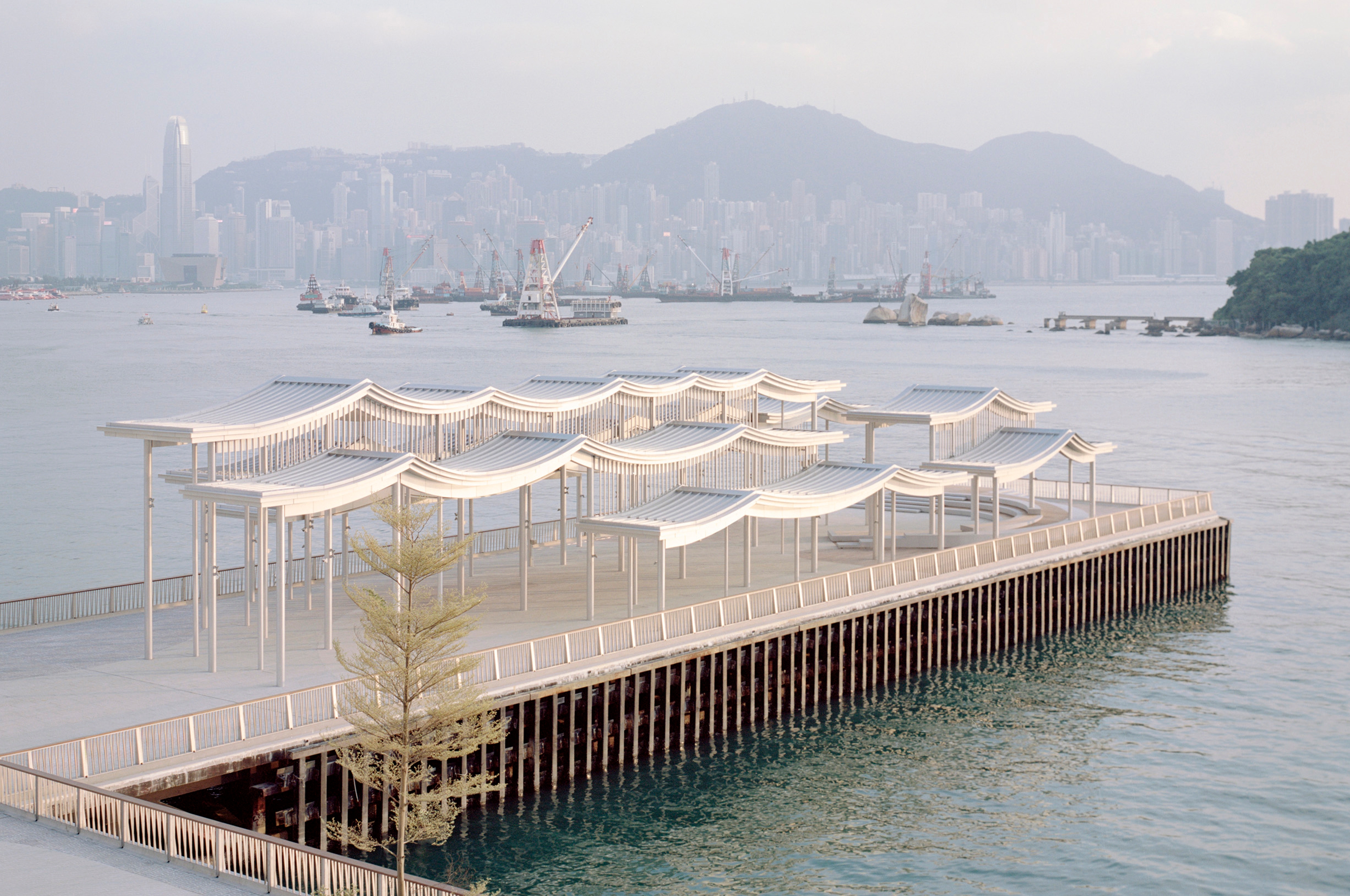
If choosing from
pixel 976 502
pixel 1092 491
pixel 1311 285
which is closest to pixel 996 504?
pixel 976 502

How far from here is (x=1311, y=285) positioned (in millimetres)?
190750

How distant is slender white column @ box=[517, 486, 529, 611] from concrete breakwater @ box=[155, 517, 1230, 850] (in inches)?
191

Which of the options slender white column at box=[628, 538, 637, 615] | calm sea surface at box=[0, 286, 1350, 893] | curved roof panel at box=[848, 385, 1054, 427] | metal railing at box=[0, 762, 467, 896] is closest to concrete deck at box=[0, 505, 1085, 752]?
slender white column at box=[628, 538, 637, 615]

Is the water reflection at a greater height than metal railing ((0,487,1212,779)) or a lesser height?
lesser

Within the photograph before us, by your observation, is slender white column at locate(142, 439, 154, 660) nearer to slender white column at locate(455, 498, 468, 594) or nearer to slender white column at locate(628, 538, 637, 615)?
slender white column at locate(455, 498, 468, 594)

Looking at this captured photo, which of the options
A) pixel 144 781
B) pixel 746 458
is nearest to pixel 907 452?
pixel 746 458

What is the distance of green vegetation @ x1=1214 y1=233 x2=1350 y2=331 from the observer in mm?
184500

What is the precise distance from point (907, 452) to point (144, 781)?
71.1m

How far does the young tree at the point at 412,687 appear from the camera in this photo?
21344 mm

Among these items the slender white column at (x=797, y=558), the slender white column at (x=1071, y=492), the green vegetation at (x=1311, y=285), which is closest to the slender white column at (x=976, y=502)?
the slender white column at (x=1071, y=492)

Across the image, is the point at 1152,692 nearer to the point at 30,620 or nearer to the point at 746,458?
the point at 746,458

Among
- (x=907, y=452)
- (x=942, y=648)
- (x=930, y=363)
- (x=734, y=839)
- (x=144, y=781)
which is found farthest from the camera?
(x=930, y=363)

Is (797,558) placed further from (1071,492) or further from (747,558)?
(1071,492)

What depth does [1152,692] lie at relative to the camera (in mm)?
40531
